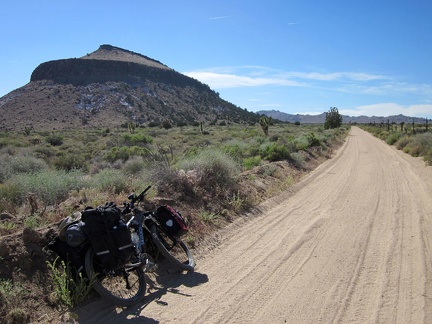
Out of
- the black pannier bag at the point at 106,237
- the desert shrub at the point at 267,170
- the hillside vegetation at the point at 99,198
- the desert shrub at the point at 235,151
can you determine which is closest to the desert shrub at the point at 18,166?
the hillside vegetation at the point at 99,198

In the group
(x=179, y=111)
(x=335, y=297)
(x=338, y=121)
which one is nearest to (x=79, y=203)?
(x=335, y=297)

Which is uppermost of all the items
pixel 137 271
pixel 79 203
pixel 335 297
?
pixel 79 203

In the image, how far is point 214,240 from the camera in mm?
7332

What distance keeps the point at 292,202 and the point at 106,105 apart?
80.0 m

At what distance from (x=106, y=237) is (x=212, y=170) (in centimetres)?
573

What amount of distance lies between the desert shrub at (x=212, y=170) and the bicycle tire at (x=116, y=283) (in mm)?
4534

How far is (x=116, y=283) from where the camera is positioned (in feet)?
17.1

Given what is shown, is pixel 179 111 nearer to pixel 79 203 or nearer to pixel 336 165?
pixel 336 165

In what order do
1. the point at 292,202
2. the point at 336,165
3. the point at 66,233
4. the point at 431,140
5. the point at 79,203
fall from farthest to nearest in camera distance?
the point at 431,140 < the point at 336,165 < the point at 292,202 < the point at 79,203 < the point at 66,233

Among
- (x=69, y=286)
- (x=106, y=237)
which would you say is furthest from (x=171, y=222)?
(x=69, y=286)

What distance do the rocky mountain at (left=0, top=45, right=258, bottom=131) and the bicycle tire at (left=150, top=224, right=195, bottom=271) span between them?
231 feet

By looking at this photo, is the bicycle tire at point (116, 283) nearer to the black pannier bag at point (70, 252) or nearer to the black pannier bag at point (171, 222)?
the black pannier bag at point (70, 252)

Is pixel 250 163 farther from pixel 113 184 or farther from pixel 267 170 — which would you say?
pixel 113 184

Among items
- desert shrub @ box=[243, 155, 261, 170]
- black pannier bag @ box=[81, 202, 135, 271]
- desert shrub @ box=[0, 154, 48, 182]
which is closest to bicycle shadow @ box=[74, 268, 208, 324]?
black pannier bag @ box=[81, 202, 135, 271]
